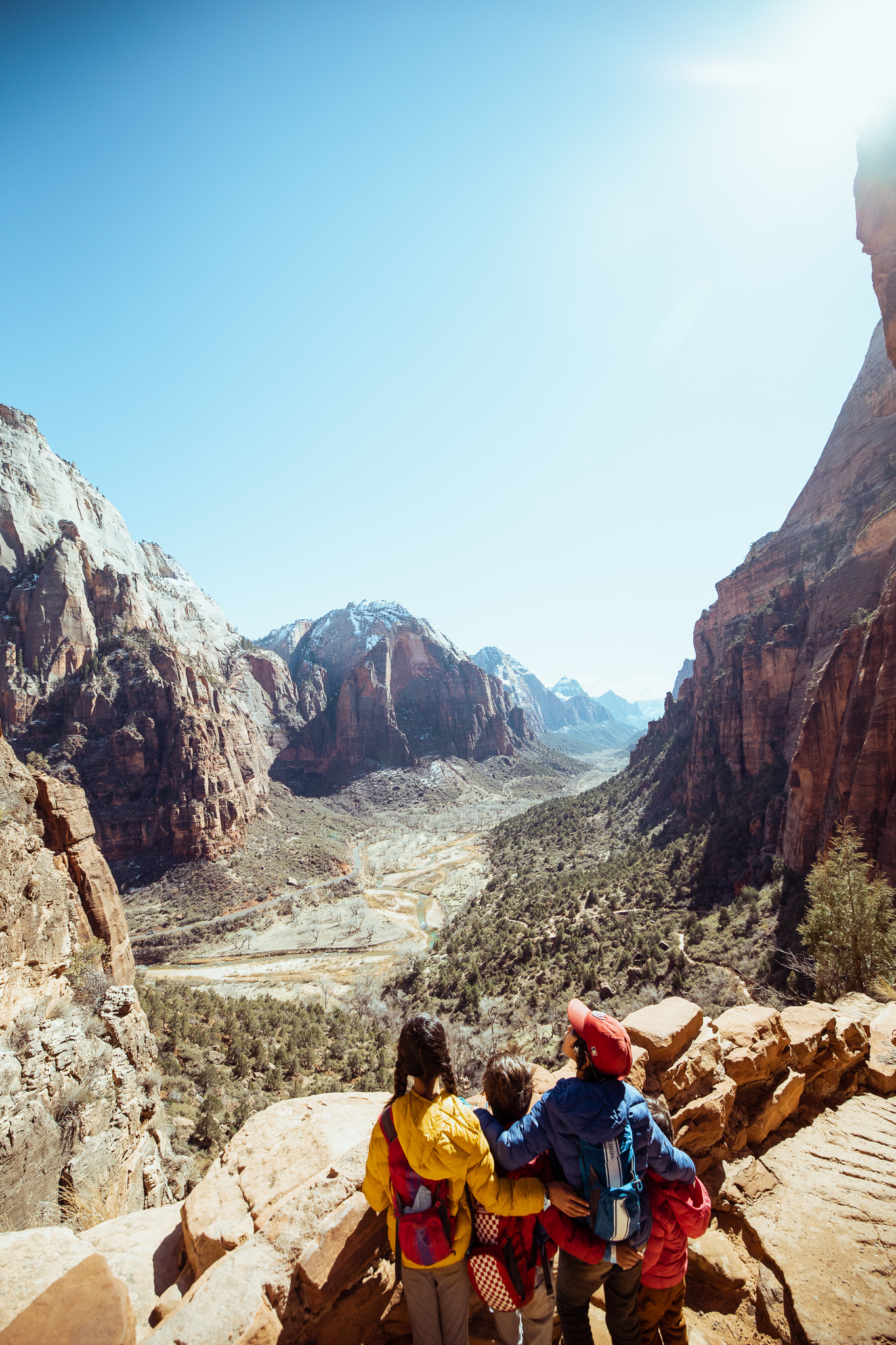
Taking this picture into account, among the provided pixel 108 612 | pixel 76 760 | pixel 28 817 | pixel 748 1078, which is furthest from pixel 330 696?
pixel 748 1078

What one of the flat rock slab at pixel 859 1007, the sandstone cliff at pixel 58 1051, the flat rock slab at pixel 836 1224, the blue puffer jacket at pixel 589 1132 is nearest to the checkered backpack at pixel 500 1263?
the blue puffer jacket at pixel 589 1132

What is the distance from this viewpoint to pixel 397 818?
257 feet

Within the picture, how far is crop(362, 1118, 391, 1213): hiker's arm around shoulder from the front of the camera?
3.09 meters

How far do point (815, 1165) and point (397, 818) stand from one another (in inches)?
2987

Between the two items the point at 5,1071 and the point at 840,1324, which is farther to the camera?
the point at 5,1071

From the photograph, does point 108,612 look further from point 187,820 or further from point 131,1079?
point 131,1079

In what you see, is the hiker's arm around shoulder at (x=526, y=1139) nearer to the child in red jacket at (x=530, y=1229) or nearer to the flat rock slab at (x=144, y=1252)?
the child in red jacket at (x=530, y=1229)

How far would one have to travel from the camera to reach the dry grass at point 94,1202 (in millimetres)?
6070

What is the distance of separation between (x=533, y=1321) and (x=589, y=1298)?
409mm

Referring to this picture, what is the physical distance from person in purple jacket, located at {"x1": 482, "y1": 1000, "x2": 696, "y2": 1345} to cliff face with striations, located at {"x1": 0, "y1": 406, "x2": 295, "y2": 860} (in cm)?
4976

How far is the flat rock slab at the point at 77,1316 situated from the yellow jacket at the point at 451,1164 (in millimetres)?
1356

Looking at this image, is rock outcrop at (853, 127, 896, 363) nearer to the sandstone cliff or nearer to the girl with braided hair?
the girl with braided hair

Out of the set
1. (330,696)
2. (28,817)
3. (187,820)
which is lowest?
(187,820)

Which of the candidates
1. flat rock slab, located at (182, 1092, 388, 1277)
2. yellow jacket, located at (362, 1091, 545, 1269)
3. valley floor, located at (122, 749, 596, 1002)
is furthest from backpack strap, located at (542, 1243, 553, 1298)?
valley floor, located at (122, 749, 596, 1002)
